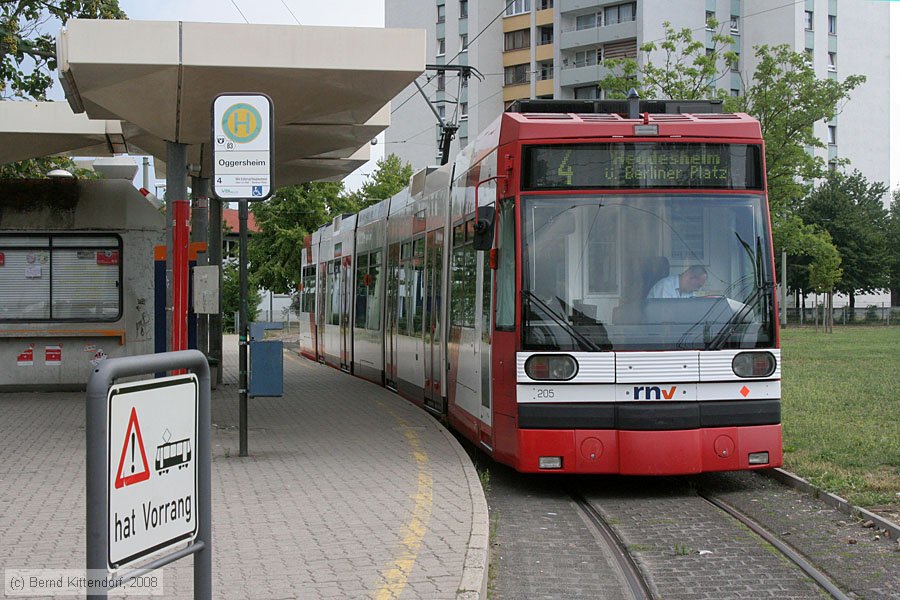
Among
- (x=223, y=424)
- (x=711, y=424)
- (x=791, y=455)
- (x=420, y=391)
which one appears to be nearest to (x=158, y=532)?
(x=711, y=424)

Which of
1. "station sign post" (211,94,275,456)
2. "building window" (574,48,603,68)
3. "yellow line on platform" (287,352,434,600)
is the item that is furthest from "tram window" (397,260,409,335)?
"building window" (574,48,603,68)

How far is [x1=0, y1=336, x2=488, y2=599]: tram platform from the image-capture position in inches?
241

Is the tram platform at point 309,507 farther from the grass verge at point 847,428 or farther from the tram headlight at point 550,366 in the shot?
the grass verge at point 847,428

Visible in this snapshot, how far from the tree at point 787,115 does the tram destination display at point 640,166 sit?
2124 cm

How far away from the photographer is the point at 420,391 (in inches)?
609

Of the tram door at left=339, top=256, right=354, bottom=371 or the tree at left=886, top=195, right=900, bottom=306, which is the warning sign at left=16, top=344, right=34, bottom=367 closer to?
the tram door at left=339, top=256, right=354, bottom=371

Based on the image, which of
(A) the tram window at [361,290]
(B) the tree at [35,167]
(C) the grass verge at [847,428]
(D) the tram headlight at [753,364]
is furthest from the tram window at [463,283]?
(B) the tree at [35,167]

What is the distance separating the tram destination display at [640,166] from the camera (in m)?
9.67

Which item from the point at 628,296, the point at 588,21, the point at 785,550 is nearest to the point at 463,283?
the point at 628,296

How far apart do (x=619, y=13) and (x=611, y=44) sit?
182 centimetres

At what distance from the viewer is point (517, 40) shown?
73.2 metres

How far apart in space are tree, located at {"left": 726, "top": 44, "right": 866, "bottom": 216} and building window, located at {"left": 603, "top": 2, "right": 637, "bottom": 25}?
3429cm

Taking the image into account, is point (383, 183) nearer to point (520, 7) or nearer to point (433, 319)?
point (520, 7)

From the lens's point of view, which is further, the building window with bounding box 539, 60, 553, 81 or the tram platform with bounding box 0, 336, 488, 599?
the building window with bounding box 539, 60, 553, 81
